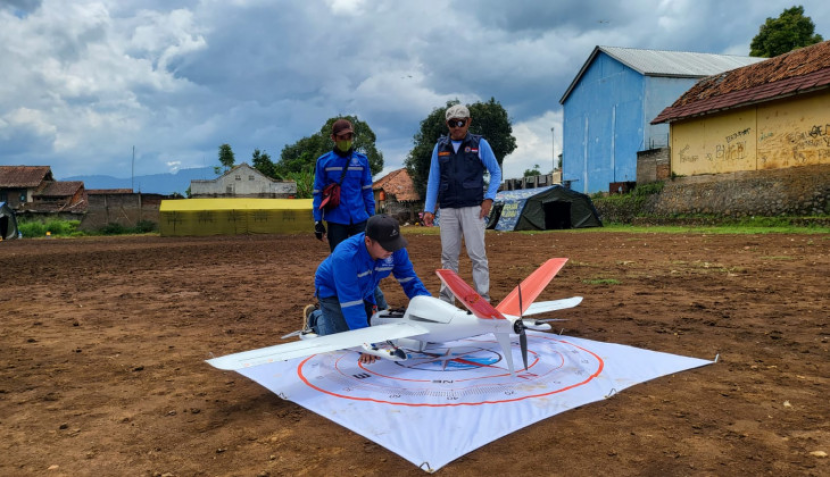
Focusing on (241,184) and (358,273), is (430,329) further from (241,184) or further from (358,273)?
(241,184)

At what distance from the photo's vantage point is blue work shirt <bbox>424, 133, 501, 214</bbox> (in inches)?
213

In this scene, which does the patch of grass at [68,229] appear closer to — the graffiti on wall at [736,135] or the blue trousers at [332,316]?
the graffiti on wall at [736,135]

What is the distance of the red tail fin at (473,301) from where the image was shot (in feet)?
11.0

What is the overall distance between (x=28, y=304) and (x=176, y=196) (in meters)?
33.5

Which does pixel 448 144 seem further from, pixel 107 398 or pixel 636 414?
pixel 107 398

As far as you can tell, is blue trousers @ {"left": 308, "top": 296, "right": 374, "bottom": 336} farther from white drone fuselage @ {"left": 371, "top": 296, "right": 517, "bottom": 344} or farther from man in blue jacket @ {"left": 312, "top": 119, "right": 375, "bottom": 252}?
man in blue jacket @ {"left": 312, "top": 119, "right": 375, "bottom": 252}

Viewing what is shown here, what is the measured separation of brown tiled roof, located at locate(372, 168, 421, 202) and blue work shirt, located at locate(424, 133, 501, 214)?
131ft

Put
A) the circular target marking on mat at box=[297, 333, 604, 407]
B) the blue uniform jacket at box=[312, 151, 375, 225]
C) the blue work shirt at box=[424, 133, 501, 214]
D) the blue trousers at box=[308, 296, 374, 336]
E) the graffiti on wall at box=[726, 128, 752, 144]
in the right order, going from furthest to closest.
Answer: the graffiti on wall at box=[726, 128, 752, 144], the blue work shirt at box=[424, 133, 501, 214], the blue uniform jacket at box=[312, 151, 375, 225], the blue trousers at box=[308, 296, 374, 336], the circular target marking on mat at box=[297, 333, 604, 407]

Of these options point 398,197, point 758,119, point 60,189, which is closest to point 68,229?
point 60,189

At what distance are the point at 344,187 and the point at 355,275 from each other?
1622mm

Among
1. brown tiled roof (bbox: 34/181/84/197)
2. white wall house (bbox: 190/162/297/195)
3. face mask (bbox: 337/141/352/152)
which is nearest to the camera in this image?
face mask (bbox: 337/141/352/152)

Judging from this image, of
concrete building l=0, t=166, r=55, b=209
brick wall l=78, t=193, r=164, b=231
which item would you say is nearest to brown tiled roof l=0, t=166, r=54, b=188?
concrete building l=0, t=166, r=55, b=209

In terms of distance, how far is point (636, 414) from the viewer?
287 centimetres

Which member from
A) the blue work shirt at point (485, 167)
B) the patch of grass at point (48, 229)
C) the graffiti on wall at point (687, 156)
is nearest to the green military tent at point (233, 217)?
the patch of grass at point (48, 229)
